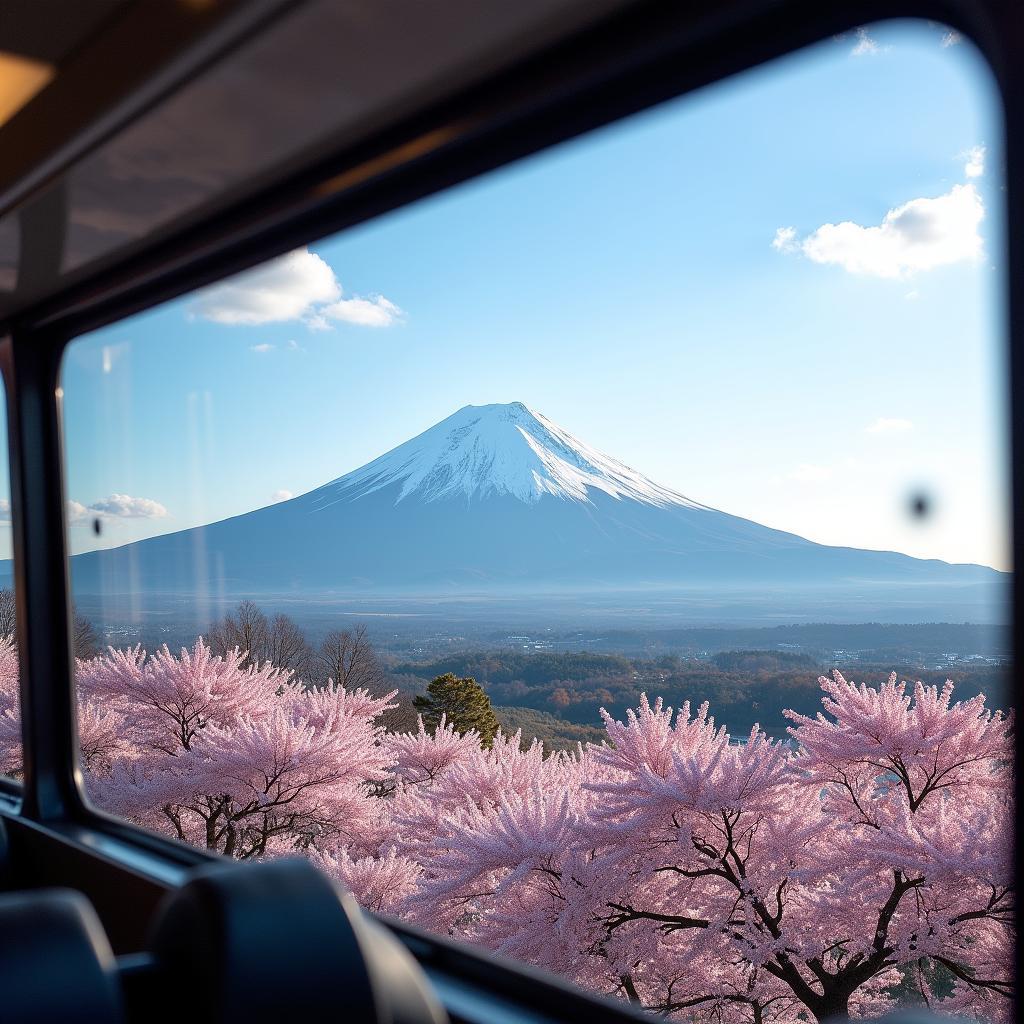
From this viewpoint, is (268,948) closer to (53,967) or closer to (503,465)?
(53,967)

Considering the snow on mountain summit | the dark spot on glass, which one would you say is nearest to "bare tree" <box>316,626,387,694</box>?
the snow on mountain summit

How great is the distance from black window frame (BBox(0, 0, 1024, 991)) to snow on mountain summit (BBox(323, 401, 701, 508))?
0.70 meters

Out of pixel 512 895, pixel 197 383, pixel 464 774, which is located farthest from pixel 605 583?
pixel 197 383

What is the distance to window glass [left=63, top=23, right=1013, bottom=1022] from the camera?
1.41 m

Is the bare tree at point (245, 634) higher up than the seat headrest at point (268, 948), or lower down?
lower down

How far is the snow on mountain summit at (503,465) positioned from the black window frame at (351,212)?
70 cm

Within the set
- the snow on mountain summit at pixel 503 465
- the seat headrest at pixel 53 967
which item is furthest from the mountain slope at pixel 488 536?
the seat headrest at pixel 53 967

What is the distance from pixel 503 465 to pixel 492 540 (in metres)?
0.18

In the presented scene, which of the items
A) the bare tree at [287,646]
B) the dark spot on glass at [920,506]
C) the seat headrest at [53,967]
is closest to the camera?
the seat headrest at [53,967]

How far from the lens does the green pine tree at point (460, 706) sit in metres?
2.38

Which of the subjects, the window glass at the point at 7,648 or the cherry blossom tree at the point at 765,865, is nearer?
the cherry blossom tree at the point at 765,865

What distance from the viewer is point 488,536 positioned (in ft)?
7.61

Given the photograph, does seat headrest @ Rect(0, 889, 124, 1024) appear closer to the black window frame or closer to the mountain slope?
the black window frame

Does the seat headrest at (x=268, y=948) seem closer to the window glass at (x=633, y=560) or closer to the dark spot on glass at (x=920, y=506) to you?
the window glass at (x=633, y=560)
